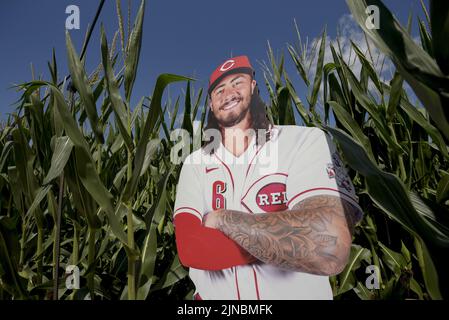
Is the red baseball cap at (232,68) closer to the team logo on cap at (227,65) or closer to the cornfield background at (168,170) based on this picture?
the team logo on cap at (227,65)

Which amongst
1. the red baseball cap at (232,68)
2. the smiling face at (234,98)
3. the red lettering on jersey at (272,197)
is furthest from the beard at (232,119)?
the red lettering on jersey at (272,197)

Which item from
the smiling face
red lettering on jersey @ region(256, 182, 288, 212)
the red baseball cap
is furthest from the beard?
red lettering on jersey @ region(256, 182, 288, 212)

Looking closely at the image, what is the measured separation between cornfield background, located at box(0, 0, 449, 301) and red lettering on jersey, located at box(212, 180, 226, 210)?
5.7 inches

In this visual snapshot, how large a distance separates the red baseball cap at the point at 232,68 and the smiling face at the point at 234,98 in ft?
0.04

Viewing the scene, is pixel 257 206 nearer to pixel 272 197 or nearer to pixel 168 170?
pixel 272 197

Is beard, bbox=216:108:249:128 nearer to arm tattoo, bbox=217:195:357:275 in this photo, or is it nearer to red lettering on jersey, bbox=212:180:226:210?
red lettering on jersey, bbox=212:180:226:210

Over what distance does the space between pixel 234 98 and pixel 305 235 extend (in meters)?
0.43

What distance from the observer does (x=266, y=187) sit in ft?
2.60

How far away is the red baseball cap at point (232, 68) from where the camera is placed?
88 cm

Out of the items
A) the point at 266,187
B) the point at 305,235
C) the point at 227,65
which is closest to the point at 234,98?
the point at 227,65

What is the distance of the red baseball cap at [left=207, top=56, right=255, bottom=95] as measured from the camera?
884 mm

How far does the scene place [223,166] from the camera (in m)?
0.87
